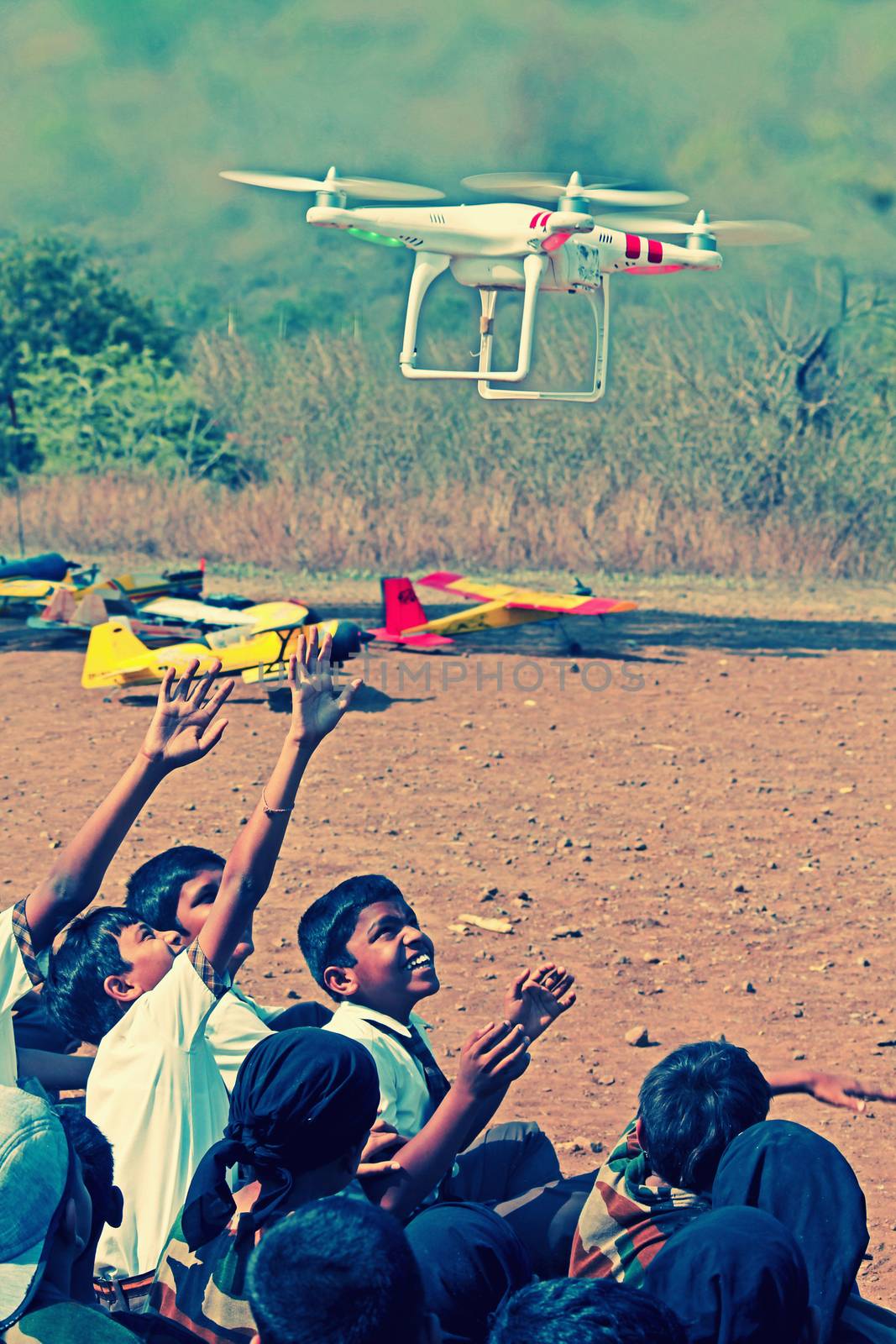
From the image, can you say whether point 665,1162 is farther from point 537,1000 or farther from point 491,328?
point 491,328

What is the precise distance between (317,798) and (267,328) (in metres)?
72.6

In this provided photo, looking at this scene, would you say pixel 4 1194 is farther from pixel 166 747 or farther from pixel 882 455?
pixel 882 455

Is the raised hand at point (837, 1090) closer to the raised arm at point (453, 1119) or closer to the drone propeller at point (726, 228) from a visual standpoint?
the raised arm at point (453, 1119)

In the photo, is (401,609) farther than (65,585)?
No

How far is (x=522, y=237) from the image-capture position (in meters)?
6.45

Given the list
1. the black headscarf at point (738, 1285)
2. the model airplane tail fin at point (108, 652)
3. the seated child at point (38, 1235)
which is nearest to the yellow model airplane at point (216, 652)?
the model airplane tail fin at point (108, 652)

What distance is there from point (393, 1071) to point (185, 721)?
1076 millimetres

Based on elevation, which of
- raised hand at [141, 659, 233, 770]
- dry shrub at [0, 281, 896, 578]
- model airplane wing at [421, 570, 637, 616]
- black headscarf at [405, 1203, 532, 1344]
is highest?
dry shrub at [0, 281, 896, 578]

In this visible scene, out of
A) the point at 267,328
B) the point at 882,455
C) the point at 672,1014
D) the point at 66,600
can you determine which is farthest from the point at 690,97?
the point at 672,1014

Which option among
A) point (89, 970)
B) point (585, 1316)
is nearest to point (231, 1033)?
point (89, 970)

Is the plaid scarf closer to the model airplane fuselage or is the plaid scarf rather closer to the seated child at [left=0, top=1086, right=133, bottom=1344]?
the seated child at [left=0, top=1086, right=133, bottom=1344]

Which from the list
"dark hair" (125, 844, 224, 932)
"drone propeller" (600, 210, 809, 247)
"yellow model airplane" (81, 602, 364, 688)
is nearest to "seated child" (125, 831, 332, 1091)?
"dark hair" (125, 844, 224, 932)

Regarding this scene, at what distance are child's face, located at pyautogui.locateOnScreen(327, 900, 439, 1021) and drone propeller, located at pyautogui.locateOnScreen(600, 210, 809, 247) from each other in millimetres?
4213

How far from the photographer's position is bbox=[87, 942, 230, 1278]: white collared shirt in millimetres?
3049
